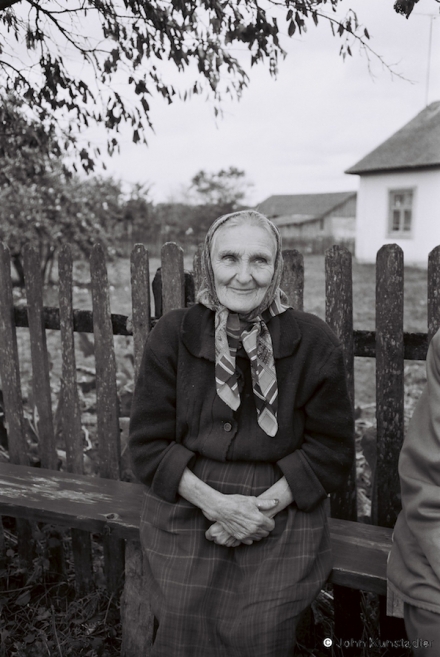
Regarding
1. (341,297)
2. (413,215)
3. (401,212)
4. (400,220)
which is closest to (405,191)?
(401,212)

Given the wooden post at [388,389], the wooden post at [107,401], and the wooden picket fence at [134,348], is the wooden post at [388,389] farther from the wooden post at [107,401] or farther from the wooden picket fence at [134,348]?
the wooden post at [107,401]

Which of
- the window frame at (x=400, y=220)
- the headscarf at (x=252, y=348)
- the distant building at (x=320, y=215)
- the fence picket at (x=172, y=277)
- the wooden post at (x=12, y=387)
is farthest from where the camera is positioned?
the distant building at (x=320, y=215)

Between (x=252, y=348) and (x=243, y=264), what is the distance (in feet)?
0.90

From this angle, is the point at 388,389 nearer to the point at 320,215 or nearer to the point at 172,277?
the point at 172,277

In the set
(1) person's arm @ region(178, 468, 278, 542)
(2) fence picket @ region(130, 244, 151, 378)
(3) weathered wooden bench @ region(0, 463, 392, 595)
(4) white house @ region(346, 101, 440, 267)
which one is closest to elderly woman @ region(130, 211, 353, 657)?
(1) person's arm @ region(178, 468, 278, 542)

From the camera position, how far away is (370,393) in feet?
21.5

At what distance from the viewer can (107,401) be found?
2.97 metres

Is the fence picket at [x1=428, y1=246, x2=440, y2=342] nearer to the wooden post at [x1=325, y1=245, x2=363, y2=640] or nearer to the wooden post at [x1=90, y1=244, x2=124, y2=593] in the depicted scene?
the wooden post at [x1=325, y1=245, x2=363, y2=640]

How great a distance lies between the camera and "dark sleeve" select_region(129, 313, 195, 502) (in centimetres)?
209

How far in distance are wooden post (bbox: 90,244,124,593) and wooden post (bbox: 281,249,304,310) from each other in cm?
86

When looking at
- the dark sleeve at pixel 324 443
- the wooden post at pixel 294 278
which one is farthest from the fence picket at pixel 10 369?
the dark sleeve at pixel 324 443

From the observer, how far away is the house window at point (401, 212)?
19594 millimetres

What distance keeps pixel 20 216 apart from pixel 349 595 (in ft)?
25.7

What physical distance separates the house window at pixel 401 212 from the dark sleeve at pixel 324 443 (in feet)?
60.8
